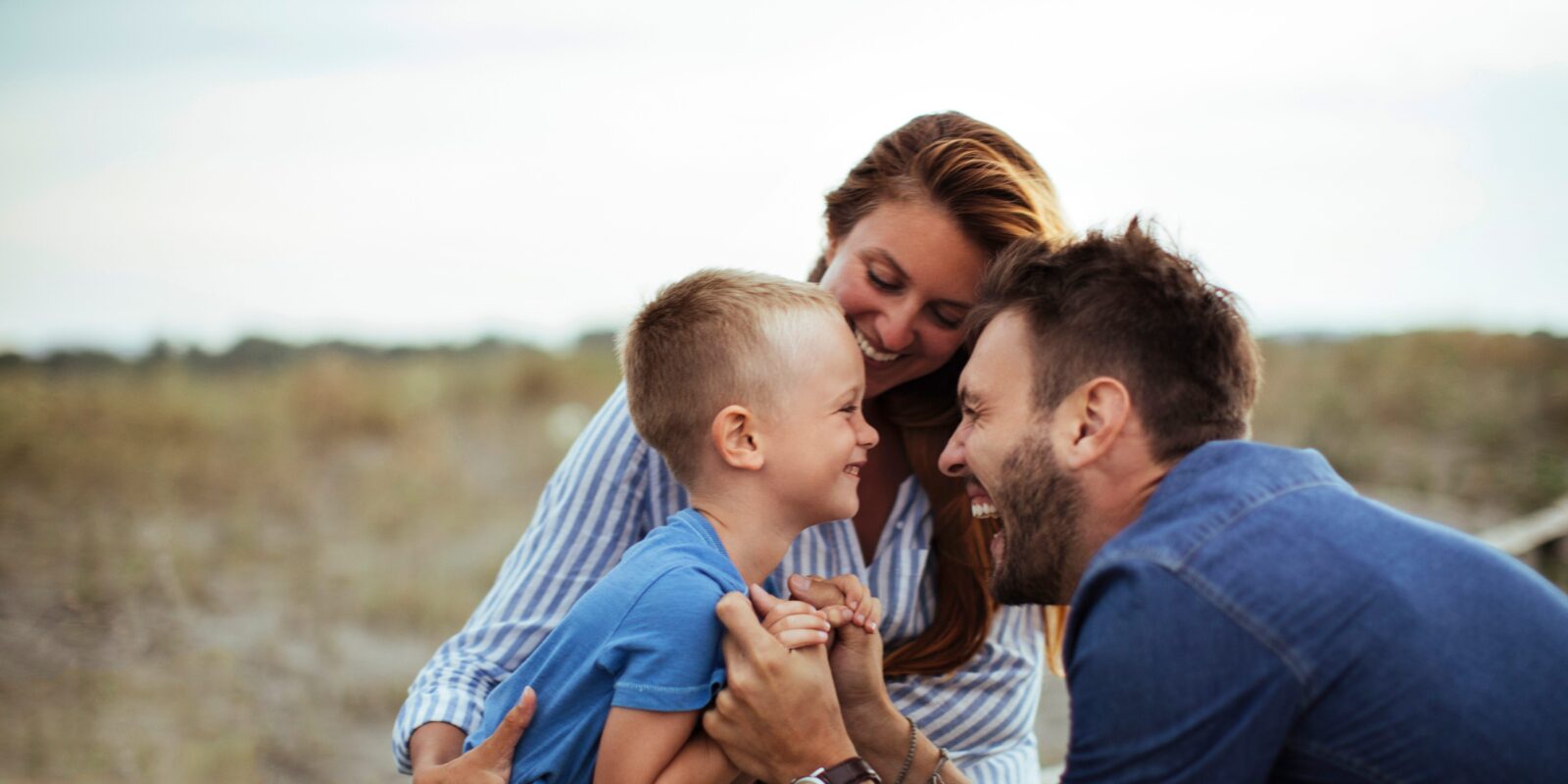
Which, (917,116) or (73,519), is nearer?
(917,116)

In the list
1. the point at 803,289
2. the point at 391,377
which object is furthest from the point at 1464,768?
the point at 391,377

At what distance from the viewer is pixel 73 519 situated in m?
8.02

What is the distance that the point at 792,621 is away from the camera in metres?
2.03

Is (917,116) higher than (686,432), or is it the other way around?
(917,116)

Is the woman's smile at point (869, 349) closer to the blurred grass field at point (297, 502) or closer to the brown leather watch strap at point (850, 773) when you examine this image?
the brown leather watch strap at point (850, 773)

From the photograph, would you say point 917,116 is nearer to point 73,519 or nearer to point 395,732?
point 395,732

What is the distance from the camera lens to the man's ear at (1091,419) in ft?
6.09

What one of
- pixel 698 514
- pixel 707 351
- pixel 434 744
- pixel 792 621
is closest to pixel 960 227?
pixel 707 351

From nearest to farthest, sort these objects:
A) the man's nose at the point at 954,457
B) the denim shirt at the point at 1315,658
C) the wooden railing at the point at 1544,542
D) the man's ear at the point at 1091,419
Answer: the denim shirt at the point at 1315,658 < the man's ear at the point at 1091,419 < the man's nose at the point at 954,457 < the wooden railing at the point at 1544,542

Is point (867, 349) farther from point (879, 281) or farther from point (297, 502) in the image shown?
point (297, 502)

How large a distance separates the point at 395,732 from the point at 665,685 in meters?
0.80

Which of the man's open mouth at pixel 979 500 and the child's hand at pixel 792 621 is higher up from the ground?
the man's open mouth at pixel 979 500

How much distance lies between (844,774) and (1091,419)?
747 mm

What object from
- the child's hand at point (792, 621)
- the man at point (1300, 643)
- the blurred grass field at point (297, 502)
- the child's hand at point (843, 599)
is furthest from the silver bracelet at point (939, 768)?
the blurred grass field at point (297, 502)
